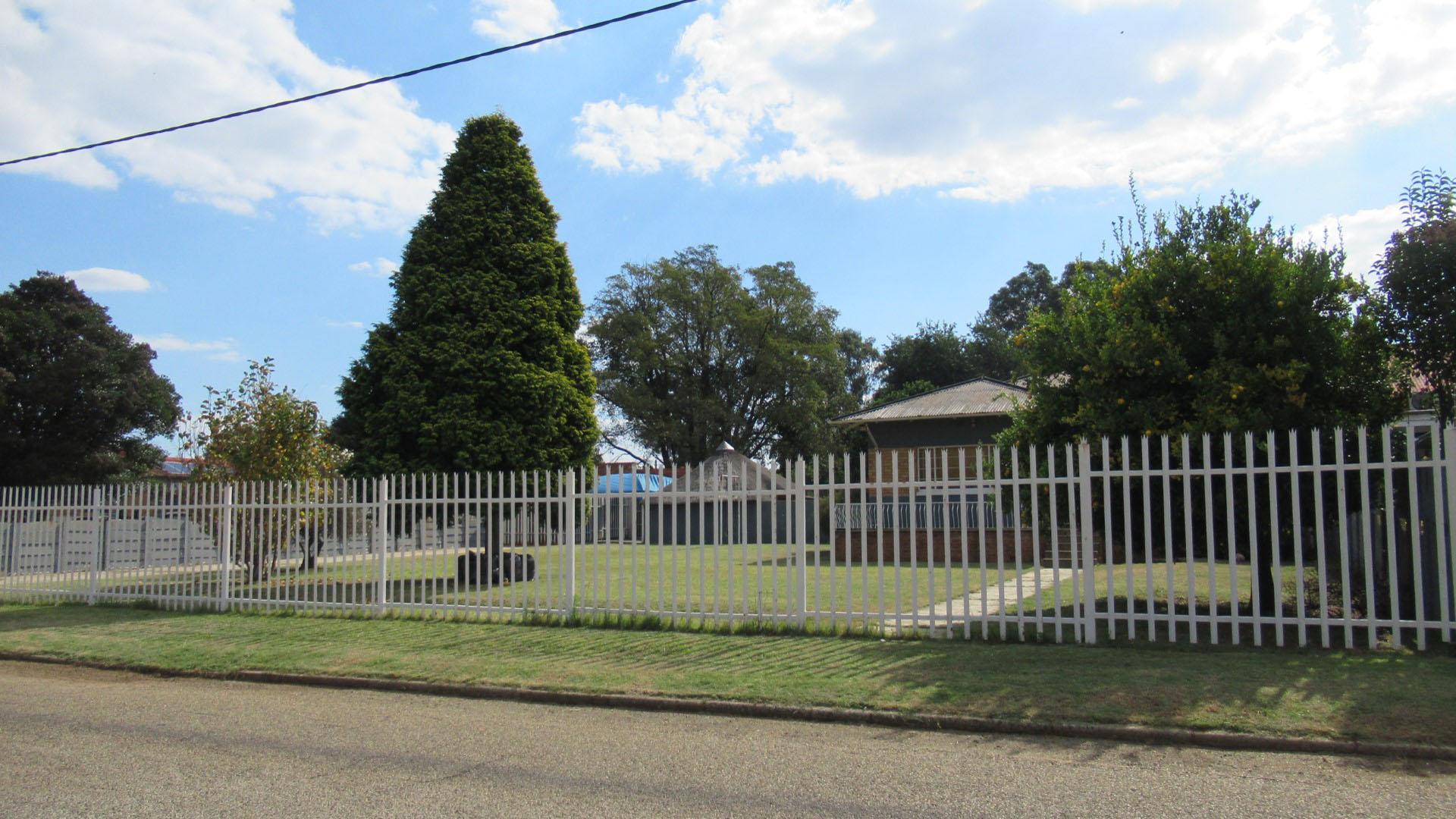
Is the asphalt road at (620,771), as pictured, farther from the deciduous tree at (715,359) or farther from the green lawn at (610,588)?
the deciduous tree at (715,359)

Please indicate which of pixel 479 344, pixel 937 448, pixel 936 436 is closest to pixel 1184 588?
pixel 479 344

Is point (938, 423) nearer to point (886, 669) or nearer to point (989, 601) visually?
point (989, 601)

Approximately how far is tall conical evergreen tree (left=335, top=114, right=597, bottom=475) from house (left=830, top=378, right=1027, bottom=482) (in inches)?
636

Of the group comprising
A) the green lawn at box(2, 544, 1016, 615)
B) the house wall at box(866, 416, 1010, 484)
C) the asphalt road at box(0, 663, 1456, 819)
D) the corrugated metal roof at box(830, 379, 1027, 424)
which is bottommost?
the asphalt road at box(0, 663, 1456, 819)

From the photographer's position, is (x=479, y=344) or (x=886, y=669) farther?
(x=479, y=344)

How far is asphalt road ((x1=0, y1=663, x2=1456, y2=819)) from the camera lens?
483 centimetres

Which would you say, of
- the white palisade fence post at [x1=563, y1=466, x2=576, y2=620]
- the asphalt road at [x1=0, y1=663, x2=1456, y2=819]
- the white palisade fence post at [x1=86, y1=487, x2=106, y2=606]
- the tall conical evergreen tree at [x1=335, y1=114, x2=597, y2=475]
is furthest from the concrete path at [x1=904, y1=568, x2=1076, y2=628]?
the white palisade fence post at [x1=86, y1=487, x2=106, y2=606]

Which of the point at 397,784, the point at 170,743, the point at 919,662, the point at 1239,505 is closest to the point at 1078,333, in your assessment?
the point at 1239,505

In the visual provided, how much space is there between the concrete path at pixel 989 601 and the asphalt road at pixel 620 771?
2554mm

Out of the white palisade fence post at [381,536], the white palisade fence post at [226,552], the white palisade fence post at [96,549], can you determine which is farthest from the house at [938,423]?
the white palisade fence post at [96,549]

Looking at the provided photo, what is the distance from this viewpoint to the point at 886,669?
8.02m

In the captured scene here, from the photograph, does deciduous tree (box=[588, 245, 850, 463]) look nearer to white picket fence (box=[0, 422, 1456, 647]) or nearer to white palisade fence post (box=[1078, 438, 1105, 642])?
white picket fence (box=[0, 422, 1456, 647])

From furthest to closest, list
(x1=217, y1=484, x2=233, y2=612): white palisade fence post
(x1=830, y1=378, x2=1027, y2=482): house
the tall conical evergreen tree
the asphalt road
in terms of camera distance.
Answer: (x1=830, y1=378, x2=1027, y2=482): house, the tall conical evergreen tree, (x1=217, y1=484, x2=233, y2=612): white palisade fence post, the asphalt road

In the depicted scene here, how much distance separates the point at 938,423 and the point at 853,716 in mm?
27167
